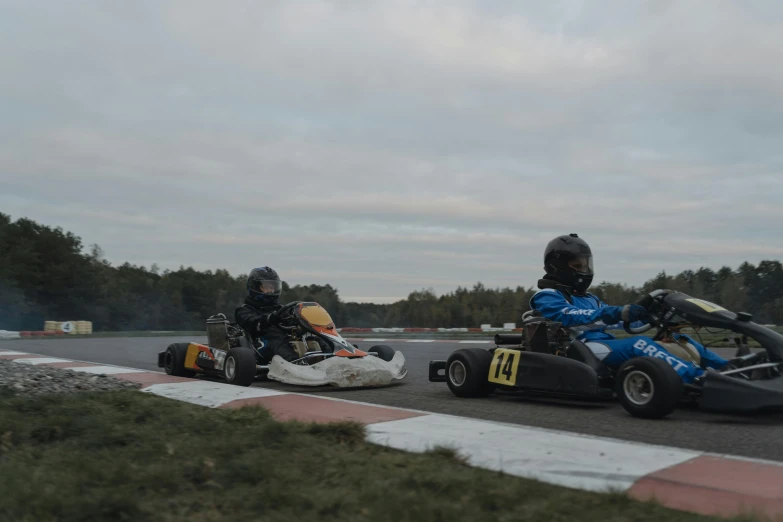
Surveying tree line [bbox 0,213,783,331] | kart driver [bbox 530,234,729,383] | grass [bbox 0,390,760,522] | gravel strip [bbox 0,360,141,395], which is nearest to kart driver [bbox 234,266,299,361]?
gravel strip [bbox 0,360,141,395]

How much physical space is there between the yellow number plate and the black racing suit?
2.73m

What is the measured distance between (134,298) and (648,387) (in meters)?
65.1

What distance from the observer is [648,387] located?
538 centimetres

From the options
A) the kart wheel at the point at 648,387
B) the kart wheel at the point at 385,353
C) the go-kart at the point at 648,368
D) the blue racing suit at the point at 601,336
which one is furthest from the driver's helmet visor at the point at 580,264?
the kart wheel at the point at 385,353

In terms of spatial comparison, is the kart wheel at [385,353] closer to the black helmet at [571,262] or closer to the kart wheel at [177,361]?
the black helmet at [571,262]

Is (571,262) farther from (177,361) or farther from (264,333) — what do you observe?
(177,361)

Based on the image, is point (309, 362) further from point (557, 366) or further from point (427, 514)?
point (427, 514)

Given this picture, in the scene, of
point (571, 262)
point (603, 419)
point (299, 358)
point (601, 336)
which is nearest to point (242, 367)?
point (299, 358)

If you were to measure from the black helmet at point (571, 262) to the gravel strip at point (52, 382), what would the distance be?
15.2 ft

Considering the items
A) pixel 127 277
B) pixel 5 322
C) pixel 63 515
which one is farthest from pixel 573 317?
pixel 127 277

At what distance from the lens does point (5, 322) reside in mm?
48469

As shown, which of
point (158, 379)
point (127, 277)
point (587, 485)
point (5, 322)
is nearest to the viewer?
point (587, 485)

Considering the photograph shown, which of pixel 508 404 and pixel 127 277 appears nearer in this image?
pixel 508 404

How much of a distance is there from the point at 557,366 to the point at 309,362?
10.2 ft
